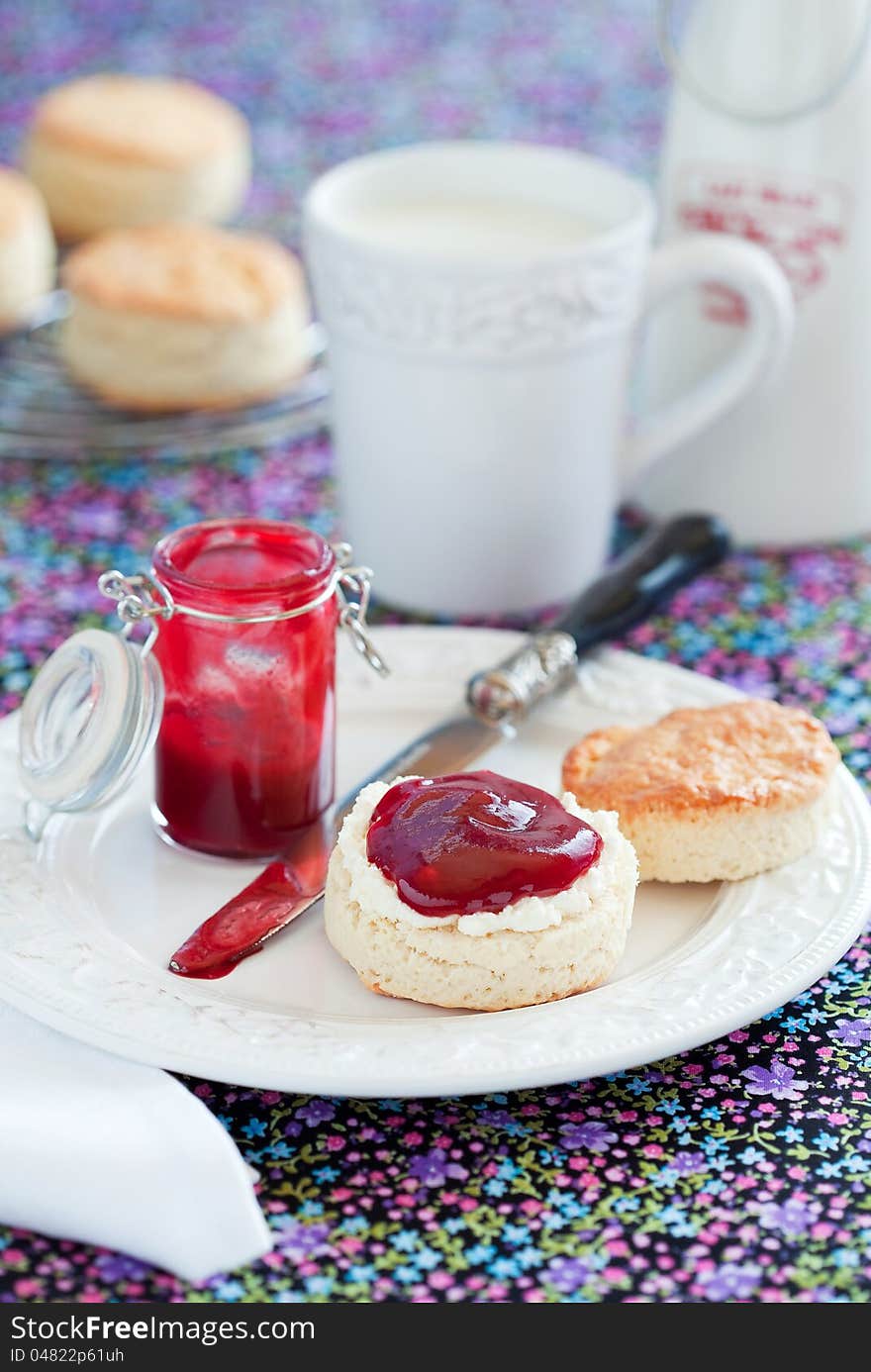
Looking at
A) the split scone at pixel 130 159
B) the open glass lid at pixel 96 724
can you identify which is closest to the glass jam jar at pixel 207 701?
the open glass lid at pixel 96 724

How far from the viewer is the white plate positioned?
2.83ft

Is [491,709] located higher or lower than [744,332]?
lower

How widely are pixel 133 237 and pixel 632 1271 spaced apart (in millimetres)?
1260

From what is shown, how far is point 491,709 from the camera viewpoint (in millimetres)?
1199

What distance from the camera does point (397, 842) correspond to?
925mm

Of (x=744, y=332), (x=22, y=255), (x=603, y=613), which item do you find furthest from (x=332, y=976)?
(x=22, y=255)

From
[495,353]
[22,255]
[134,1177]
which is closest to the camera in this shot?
[134,1177]

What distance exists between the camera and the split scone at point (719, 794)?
1014 millimetres

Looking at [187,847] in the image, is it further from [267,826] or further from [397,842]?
[397,842]

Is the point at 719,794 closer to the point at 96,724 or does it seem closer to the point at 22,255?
the point at 96,724

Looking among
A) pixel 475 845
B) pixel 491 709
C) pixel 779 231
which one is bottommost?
pixel 491 709

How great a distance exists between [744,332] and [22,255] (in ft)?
2.52

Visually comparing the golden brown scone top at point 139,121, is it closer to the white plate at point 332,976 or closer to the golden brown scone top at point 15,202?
the golden brown scone top at point 15,202

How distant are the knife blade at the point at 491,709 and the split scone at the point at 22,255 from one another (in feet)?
2.36
